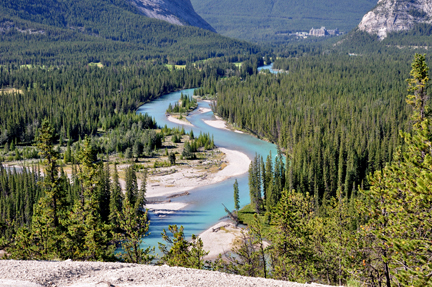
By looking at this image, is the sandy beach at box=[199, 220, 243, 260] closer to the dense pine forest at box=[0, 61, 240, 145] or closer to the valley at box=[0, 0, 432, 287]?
the valley at box=[0, 0, 432, 287]

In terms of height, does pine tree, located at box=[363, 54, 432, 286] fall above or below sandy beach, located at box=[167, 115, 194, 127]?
above

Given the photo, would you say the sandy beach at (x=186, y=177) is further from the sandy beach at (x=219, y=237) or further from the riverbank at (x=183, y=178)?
the sandy beach at (x=219, y=237)

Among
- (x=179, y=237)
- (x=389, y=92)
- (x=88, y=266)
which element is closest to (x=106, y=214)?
(x=179, y=237)

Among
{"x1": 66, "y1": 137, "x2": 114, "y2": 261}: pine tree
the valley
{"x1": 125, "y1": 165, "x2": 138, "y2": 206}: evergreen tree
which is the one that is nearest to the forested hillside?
the valley

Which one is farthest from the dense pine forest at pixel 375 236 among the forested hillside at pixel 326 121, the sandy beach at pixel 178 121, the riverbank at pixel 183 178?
the sandy beach at pixel 178 121

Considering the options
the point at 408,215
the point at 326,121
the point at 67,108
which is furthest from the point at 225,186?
the point at 67,108

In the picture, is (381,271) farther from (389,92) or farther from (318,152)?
(389,92)

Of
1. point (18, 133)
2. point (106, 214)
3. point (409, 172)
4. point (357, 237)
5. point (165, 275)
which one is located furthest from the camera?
point (18, 133)

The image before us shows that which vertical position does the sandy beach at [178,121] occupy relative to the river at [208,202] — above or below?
above
